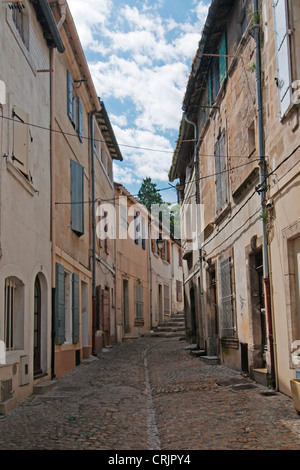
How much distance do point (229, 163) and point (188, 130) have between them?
6269mm

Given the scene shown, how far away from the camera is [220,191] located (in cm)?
1195

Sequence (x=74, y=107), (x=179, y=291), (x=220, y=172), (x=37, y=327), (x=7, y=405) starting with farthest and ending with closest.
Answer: (x=179, y=291), (x=74, y=107), (x=220, y=172), (x=37, y=327), (x=7, y=405)

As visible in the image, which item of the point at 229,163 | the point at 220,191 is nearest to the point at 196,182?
the point at 220,191

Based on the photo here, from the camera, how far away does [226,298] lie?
1158cm

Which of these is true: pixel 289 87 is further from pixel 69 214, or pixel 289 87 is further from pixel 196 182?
pixel 196 182

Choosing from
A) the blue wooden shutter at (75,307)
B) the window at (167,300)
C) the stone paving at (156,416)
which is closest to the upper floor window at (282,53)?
the stone paving at (156,416)

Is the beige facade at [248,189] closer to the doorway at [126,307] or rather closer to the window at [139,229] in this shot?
the doorway at [126,307]

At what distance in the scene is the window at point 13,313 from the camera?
7.74 metres

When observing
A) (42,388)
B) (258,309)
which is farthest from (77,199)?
(258,309)

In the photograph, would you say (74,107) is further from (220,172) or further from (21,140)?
(21,140)

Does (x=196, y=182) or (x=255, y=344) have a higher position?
(x=196, y=182)

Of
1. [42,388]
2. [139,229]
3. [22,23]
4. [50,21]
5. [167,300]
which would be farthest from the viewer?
[167,300]

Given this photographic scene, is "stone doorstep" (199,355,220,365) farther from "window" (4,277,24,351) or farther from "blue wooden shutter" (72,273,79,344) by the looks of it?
"window" (4,277,24,351)

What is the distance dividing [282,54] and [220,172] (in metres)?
4.69
